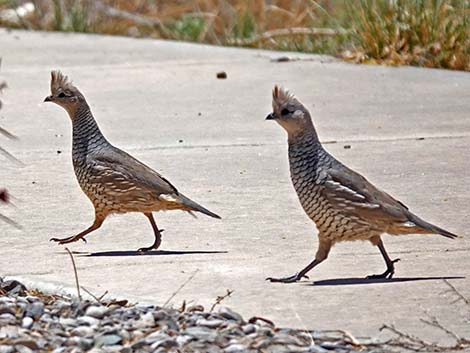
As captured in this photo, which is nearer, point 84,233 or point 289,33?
point 84,233

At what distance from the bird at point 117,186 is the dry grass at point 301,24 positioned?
5.31 metres

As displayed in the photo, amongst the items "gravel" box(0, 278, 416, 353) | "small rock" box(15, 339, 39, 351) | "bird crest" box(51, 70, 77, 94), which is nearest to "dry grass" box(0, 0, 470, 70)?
"bird crest" box(51, 70, 77, 94)

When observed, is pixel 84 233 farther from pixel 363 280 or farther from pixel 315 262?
pixel 363 280

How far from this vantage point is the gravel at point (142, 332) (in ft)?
15.8

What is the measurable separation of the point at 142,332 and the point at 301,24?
9.87 meters

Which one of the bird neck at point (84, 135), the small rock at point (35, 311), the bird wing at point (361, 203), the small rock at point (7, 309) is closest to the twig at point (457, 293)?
the bird wing at point (361, 203)

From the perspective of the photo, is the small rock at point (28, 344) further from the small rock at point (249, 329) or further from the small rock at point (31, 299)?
the small rock at point (249, 329)

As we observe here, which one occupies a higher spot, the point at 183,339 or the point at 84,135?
the point at 84,135

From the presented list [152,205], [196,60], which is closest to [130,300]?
[152,205]

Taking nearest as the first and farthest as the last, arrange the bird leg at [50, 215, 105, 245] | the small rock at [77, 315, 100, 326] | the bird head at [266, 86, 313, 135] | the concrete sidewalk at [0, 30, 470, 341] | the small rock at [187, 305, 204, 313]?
the small rock at [77, 315, 100, 326], the small rock at [187, 305, 204, 313], the concrete sidewalk at [0, 30, 470, 341], the bird head at [266, 86, 313, 135], the bird leg at [50, 215, 105, 245]

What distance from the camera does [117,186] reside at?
630cm

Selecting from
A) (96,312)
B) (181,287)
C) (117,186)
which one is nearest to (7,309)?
(96,312)

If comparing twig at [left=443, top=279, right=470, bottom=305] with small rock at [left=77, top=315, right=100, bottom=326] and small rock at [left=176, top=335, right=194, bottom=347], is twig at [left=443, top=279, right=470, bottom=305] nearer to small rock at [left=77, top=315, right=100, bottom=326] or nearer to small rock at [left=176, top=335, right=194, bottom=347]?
small rock at [left=176, top=335, right=194, bottom=347]

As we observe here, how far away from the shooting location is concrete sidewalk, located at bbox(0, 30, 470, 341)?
5570 millimetres
